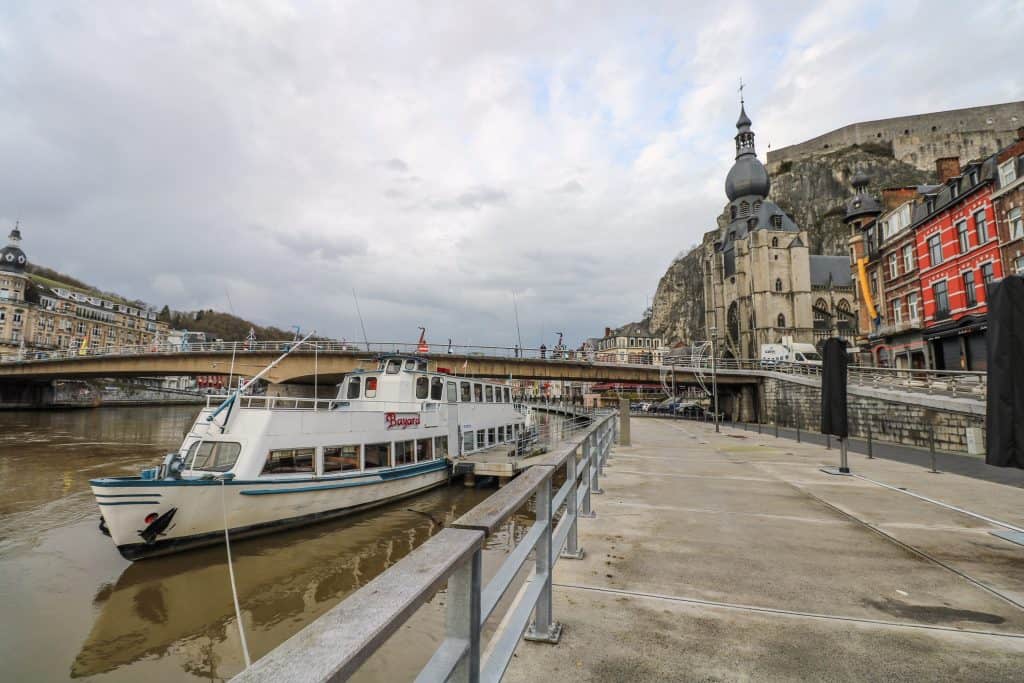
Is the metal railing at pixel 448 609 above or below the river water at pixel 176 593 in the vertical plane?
above

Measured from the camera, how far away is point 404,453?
53.8 ft

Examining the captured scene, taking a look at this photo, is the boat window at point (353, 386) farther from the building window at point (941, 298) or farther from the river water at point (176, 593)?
the building window at point (941, 298)

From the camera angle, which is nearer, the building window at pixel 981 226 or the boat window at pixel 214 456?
the boat window at pixel 214 456

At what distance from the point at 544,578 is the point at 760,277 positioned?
75300 millimetres

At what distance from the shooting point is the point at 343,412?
13.9 metres

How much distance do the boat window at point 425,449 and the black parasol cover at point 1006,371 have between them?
592 inches

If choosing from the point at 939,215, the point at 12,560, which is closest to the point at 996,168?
the point at 939,215

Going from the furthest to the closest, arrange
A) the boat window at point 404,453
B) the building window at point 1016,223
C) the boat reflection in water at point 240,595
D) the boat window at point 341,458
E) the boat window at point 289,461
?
the building window at point 1016,223
the boat window at point 404,453
the boat window at point 341,458
the boat window at point 289,461
the boat reflection in water at point 240,595

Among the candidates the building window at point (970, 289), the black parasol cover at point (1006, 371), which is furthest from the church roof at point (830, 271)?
the black parasol cover at point (1006, 371)

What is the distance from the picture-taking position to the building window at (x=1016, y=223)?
23172 mm

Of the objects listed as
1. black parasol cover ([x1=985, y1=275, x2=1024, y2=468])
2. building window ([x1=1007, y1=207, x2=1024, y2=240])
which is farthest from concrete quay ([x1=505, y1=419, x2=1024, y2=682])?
building window ([x1=1007, y1=207, x2=1024, y2=240])

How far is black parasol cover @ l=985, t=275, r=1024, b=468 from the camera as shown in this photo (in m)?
4.87

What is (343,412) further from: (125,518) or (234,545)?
(125,518)

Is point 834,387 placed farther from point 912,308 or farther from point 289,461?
point 912,308
